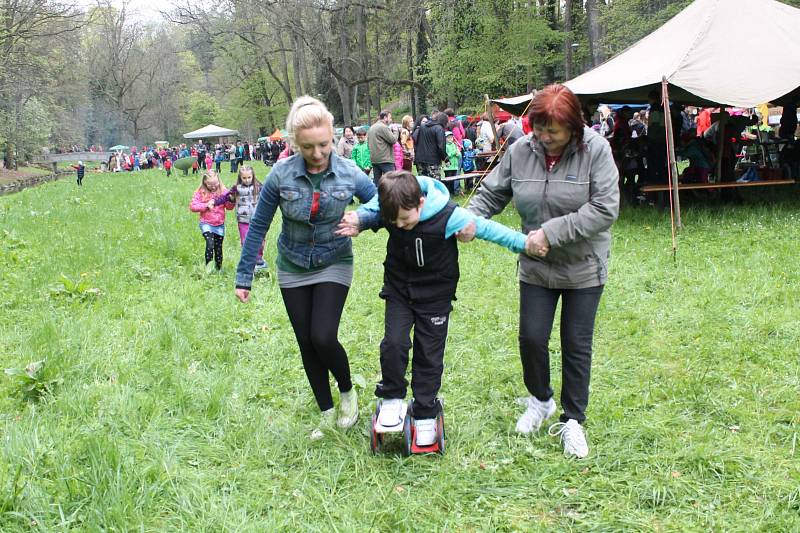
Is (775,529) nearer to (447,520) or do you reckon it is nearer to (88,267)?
(447,520)

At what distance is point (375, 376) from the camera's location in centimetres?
487

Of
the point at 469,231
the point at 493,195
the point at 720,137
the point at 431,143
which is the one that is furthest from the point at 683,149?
the point at 469,231

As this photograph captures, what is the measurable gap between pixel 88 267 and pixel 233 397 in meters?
5.11

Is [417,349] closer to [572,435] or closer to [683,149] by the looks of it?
[572,435]

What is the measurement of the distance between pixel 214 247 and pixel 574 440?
19.8 feet

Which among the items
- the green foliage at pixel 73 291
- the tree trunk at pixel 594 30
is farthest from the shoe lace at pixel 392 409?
the tree trunk at pixel 594 30

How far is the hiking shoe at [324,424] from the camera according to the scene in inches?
148

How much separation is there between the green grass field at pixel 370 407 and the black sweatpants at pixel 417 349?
0.34 m

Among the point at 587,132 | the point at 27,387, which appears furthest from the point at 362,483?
the point at 27,387

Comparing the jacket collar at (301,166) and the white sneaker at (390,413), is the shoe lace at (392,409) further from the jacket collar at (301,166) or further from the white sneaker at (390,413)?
the jacket collar at (301,166)

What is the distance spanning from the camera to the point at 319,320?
3.50m

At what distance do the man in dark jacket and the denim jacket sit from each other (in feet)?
33.6

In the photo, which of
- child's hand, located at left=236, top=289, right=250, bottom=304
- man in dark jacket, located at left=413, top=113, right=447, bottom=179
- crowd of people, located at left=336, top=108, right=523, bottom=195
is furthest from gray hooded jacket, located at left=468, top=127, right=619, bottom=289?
man in dark jacket, located at left=413, top=113, right=447, bottom=179

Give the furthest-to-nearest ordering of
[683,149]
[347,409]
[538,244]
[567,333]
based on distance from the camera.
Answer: [683,149] → [347,409] → [567,333] → [538,244]
